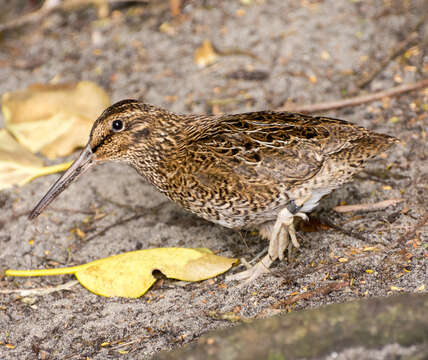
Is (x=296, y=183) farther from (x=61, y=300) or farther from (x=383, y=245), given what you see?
(x=61, y=300)

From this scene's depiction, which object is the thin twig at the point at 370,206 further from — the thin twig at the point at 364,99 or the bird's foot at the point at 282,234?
the thin twig at the point at 364,99

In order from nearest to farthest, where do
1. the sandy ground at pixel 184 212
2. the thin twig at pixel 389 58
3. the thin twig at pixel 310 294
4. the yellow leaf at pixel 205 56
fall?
the thin twig at pixel 310 294, the sandy ground at pixel 184 212, the thin twig at pixel 389 58, the yellow leaf at pixel 205 56

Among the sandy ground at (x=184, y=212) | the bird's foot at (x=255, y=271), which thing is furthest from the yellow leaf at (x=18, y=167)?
the bird's foot at (x=255, y=271)

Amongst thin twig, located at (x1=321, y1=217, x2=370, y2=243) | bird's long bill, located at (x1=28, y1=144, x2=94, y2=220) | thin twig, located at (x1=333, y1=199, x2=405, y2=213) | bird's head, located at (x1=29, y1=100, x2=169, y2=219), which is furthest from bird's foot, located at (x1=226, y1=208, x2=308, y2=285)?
bird's long bill, located at (x1=28, y1=144, x2=94, y2=220)

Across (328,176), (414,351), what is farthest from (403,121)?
(414,351)

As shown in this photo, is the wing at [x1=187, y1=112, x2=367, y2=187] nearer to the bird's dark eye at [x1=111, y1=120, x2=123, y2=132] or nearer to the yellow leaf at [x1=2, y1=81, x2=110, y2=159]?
the bird's dark eye at [x1=111, y1=120, x2=123, y2=132]
